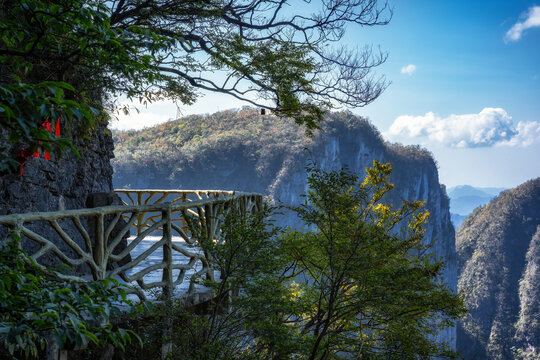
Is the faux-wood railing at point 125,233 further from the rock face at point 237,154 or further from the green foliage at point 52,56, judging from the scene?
the rock face at point 237,154

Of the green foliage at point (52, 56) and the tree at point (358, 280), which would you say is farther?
the tree at point (358, 280)

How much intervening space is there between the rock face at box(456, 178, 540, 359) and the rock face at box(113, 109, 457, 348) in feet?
11.2

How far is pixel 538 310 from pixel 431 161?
1013 inches

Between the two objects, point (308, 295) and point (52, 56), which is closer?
point (52, 56)

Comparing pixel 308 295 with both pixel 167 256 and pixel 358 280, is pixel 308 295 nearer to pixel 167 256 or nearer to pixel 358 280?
pixel 358 280

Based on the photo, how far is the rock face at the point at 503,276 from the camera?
4622cm

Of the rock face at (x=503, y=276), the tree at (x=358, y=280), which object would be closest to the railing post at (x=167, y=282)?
the tree at (x=358, y=280)

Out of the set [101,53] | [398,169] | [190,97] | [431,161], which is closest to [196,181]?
[398,169]

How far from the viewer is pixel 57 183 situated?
562 cm

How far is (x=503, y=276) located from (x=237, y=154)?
36373 millimetres

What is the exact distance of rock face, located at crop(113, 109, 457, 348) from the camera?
47.8 m

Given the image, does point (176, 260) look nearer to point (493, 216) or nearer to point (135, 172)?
point (135, 172)

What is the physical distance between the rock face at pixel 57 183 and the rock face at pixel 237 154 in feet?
121

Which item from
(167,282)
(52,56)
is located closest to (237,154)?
(167,282)
